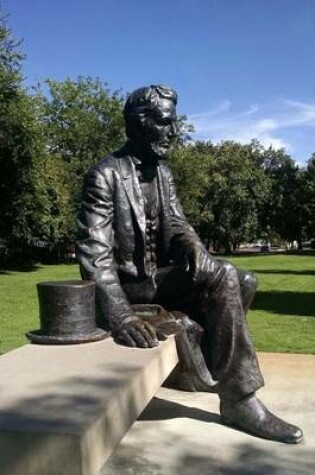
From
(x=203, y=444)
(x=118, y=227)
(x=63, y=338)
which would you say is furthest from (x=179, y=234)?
(x=203, y=444)

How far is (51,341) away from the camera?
3518 mm

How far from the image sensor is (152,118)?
4258mm

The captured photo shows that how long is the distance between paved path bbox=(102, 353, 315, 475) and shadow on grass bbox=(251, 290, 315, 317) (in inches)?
280

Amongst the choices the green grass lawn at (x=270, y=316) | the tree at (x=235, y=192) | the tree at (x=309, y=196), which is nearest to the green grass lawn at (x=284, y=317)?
the green grass lawn at (x=270, y=316)

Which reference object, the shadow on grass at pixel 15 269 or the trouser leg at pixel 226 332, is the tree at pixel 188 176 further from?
the trouser leg at pixel 226 332

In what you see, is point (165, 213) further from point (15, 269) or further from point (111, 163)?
point (15, 269)

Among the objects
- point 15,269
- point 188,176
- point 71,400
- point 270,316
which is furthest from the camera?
point 188,176

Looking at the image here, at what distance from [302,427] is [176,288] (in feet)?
4.03

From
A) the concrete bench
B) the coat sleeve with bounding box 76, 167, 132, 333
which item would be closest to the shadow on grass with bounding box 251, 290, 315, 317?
the coat sleeve with bounding box 76, 167, 132, 333

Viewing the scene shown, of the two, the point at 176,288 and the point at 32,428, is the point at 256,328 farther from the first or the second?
the point at 32,428

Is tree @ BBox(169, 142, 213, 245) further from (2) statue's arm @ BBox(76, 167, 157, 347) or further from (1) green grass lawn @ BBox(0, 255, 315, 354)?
(2) statue's arm @ BBox(76, 167, 157, 347)

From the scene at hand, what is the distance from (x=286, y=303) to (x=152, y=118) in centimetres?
997

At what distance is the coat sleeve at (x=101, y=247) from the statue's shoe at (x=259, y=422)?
901 millimetres

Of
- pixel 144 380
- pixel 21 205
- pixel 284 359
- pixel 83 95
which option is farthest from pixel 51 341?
pixel 83 95
